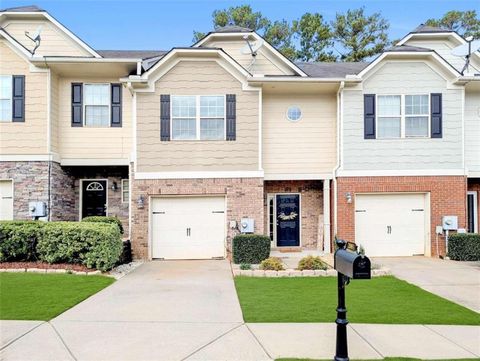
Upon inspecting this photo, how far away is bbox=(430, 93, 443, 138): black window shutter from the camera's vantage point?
1395cm

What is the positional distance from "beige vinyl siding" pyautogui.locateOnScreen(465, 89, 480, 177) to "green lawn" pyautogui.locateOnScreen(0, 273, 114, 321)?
12674mm

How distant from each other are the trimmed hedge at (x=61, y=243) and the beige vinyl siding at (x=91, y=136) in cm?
403

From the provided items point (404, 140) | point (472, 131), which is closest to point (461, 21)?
point (472, 131)

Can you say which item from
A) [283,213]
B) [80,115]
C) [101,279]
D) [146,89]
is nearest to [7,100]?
[80,115]

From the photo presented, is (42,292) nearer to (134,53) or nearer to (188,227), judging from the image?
(188,227)

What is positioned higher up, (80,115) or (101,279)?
(80,115)

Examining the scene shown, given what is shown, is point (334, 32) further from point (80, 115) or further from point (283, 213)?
point (80, 115)

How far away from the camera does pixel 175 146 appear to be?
13.6 m

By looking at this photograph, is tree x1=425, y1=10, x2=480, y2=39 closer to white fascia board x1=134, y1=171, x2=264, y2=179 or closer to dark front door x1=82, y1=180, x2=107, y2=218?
white fascia board x1=134, y1=171, x2=264, y2=179

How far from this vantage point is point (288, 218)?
51.2 ft

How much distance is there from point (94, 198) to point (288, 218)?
23.7ft

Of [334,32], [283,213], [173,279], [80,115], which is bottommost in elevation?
[173,279]

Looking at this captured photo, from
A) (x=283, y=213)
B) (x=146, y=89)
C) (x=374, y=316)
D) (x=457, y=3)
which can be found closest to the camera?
(x=374, y=316)

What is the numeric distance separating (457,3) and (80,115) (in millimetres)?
28180
